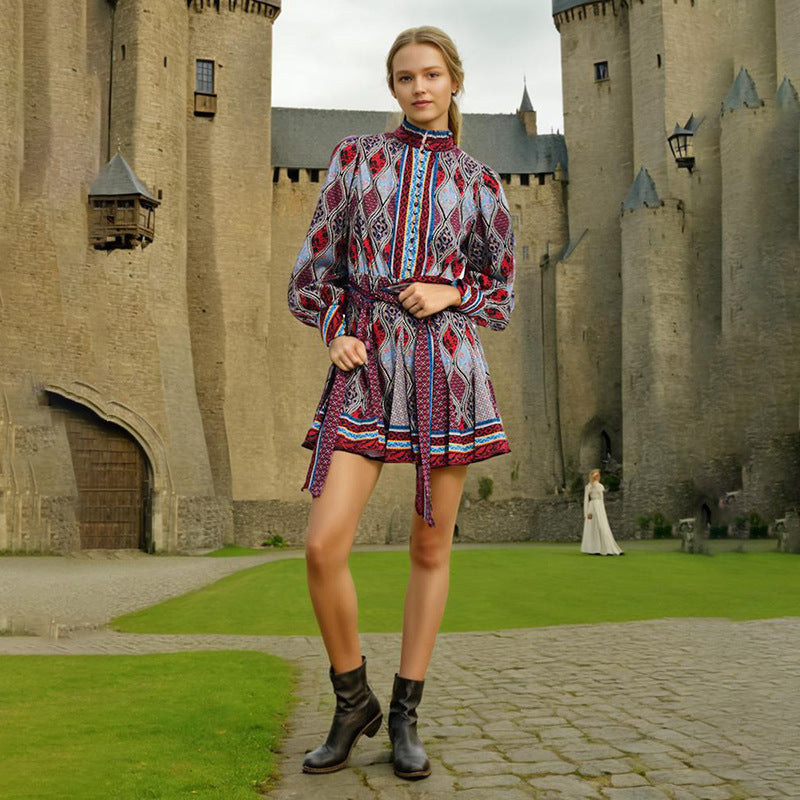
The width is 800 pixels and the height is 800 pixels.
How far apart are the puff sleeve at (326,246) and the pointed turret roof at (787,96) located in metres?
33.2

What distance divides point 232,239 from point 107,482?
11.2 metres

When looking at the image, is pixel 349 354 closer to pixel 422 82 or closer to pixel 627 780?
pixel 422 82

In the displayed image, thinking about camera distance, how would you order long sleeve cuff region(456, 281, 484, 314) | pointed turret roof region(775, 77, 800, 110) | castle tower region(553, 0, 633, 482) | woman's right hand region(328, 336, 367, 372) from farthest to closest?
castle tower region(553, 0, 633, 482) < pointed turret roof region(775, 77, 800, 110) < long sleeve cuff region(456, 281, 484, 314) < woman's right hand region(328, 336, 367, 372)

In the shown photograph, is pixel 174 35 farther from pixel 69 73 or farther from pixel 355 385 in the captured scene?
Answer: pixel 355 385

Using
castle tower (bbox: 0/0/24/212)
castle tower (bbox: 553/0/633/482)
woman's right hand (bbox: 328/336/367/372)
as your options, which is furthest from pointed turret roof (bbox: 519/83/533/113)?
woman's right hand (bbox: 328/336/367/372)

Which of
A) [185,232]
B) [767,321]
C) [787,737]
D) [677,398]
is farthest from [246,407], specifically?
[787,737]

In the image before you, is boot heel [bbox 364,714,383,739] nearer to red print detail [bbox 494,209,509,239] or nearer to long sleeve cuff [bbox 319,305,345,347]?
long sleeve cuff [bbox 319,305,345,347]

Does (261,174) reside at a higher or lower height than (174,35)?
lower

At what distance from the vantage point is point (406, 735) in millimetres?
3918

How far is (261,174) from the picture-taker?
37562mm

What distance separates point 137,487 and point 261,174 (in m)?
13.9

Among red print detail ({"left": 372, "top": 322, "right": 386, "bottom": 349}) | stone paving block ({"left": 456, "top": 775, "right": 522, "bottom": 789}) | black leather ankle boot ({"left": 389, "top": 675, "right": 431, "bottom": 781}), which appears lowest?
stone paving block ({"left": 456, "top": 775, "right": 522, "bottom": 789})

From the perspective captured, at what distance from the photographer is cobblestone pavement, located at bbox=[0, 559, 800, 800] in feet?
12.1

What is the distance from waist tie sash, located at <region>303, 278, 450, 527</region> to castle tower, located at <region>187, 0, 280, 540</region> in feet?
102
